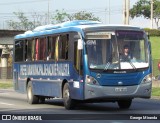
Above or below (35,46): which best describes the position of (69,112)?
below

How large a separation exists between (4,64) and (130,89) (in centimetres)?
6960

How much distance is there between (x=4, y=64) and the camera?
288ft

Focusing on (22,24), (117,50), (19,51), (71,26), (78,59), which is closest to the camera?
(117,50)

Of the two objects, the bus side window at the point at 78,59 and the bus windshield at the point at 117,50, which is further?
the bus side window at the point at 78,59

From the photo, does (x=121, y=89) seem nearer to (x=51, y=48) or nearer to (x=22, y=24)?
(x=51, y=48)

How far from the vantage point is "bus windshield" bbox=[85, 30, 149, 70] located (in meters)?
19.4

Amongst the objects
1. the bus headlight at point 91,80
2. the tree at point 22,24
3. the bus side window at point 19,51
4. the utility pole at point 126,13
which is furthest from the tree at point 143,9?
the bus headlight at point 91,80

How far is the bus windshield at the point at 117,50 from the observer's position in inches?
762

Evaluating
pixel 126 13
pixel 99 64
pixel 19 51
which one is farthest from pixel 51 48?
pixel 126 13

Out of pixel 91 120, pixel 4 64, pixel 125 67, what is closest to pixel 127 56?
pixel 125 67

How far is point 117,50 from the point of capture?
64.2 ft

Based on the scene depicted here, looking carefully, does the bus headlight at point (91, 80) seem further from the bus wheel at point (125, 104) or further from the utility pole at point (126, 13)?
the utility pole at point (126, 13)

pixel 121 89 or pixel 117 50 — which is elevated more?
pixel 117 50

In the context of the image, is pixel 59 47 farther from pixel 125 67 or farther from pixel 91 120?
pixel 91 120
